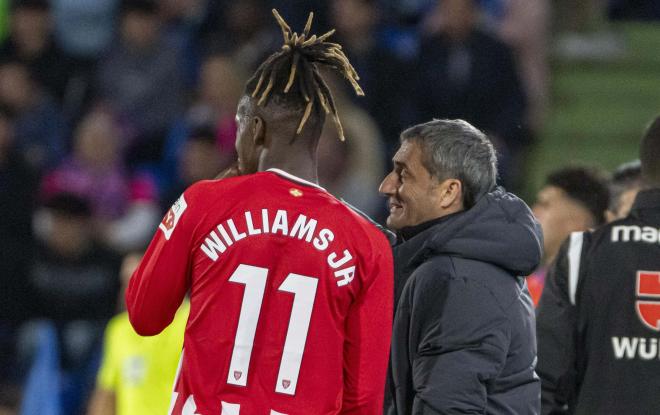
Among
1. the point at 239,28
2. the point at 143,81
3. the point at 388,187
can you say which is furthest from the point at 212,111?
the point at 388,187

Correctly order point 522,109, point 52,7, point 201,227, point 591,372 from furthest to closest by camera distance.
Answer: point 52,7
point 522,109
point 591,372
point 201,227

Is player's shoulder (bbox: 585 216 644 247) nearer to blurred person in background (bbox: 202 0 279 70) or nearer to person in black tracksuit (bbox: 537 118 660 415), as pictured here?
person in black tracksuit (bbox: 537 118 660 415)

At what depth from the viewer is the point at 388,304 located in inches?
123

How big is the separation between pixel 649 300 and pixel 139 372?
263 centimetres

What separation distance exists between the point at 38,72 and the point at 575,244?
527cm

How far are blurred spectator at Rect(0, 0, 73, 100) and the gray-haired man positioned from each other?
17.8 feet

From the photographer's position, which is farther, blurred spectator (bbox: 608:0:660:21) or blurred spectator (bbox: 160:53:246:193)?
blurred spectator (bbox: 608:0:660:21)

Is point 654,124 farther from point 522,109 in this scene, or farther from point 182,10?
point 182,10

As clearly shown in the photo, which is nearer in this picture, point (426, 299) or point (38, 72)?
point (426, 299)

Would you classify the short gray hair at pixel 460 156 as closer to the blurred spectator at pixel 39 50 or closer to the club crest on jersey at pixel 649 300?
the club crest on jersey at pixel 649 300

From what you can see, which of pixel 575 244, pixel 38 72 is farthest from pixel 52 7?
pixel 575 244

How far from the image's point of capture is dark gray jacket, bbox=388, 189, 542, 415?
315cm

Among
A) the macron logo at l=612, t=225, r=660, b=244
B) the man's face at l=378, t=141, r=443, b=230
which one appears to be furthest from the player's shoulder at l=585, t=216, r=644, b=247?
the man's face at l=378, t=141, r=443, b=230

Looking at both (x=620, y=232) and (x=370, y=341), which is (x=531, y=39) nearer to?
(x=620, y=232)
